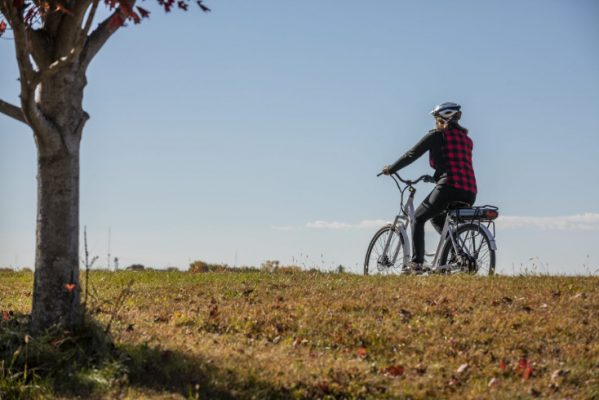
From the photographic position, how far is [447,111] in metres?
15.7

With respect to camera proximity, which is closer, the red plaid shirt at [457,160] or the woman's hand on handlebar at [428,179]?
the red plaid shirt at [457,160]

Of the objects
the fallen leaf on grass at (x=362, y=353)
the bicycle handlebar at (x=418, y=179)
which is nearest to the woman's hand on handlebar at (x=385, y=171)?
the bicycle handlebar at (x=418, y=179)

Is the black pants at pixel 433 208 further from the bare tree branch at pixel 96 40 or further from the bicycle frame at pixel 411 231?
the bare tree branch at pixel 96 40

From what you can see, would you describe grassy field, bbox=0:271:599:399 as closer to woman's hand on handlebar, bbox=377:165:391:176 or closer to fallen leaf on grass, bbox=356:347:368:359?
fallen leaf on grass, bbox=356:347:368:359

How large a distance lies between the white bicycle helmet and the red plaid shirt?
23cm

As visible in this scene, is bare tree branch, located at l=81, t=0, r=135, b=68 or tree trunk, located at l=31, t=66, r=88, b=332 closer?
tree trunk, located at l=31, t=66, r=88, b=332

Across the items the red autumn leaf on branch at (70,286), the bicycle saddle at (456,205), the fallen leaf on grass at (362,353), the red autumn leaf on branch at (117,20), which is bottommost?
the fallen leaf on grass at (362,353)

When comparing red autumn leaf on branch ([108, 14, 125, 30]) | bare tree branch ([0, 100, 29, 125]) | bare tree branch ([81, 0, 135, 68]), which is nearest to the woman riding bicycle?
bare tree branch ([81, 0, 135, 68])

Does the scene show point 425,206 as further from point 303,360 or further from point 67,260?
point 67,260

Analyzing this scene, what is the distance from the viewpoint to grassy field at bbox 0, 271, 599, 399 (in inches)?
368

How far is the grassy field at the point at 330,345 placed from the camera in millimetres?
9352

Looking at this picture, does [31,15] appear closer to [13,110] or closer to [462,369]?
[13,110]

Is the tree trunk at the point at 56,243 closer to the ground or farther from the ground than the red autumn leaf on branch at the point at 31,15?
closer to the ground

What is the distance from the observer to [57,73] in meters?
10.5
